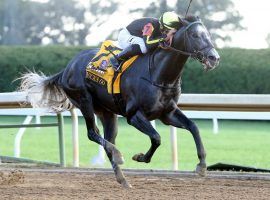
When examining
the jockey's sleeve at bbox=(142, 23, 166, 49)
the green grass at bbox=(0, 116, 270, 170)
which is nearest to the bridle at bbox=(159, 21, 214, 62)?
the jockey's sleeve at bbox=(142, 23, 166, 49)

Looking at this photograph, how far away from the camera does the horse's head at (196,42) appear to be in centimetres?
627

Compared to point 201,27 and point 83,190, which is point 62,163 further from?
point 201,27

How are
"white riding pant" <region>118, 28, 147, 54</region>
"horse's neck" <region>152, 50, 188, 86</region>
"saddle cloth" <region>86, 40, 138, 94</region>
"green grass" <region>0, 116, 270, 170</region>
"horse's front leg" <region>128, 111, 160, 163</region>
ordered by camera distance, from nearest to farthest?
"horse's front leg" <region>128, 111, 160, 163</region> < "horse's neck" <region>152, 50, 188, 86</region> < "white riding pant" <region>118, 28, 147, 54</region> < "saddle cloth" <region>86, 40, 138, 94</region> < "green grass" <region>0, 116, 270, 170</region>

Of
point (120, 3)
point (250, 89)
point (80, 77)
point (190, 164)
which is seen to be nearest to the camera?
point (80, 77)

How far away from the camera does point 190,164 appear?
34.0 feet

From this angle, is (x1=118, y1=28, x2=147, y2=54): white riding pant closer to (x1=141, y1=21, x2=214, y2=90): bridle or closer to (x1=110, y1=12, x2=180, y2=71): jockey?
(x1=110, y1=12, x2=180, y2=71): jockey

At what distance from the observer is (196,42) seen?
21.2ft

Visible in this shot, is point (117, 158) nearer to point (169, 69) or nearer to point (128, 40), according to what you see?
point (169, 69)

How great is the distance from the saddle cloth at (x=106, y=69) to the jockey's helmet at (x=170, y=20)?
51cm

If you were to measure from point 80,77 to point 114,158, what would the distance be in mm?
1160

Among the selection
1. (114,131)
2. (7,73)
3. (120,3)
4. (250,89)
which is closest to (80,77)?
(114,131)

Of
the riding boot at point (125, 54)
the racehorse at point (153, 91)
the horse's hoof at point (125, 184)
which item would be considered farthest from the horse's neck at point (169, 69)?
the horse's hoof at point (125, 184)

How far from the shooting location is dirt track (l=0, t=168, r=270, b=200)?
625 cm

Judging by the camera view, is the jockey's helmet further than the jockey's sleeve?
No
